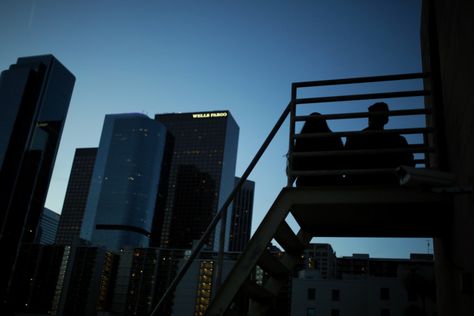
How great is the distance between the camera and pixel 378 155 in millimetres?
4832

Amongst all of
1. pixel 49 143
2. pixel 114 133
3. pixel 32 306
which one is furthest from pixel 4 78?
pixel 32 306

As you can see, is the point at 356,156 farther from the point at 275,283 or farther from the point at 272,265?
the point at 275,283

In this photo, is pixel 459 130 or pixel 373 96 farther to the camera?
pixel 373 96

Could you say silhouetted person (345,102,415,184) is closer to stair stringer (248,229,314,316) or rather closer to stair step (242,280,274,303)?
stair stringer (248,229,314,316)

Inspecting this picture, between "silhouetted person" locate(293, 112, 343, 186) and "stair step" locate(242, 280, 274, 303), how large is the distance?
4.23ft

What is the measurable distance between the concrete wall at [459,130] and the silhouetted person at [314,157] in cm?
119

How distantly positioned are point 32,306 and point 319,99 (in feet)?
468

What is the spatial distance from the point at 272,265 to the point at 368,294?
5349 centimetres

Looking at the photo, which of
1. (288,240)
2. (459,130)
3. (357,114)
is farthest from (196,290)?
(459,130)

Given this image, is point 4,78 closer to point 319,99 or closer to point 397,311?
point 397,311

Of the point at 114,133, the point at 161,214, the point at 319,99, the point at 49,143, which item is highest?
the point at 114,133

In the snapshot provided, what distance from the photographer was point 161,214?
198 metres

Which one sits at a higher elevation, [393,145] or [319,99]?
[319,99]

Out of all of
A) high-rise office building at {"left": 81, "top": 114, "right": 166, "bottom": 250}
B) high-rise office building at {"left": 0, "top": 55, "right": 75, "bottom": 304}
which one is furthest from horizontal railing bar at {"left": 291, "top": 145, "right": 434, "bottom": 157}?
high-rise office building at {"left": 81, "top": 114, "right": 166, "bottom": 250}
